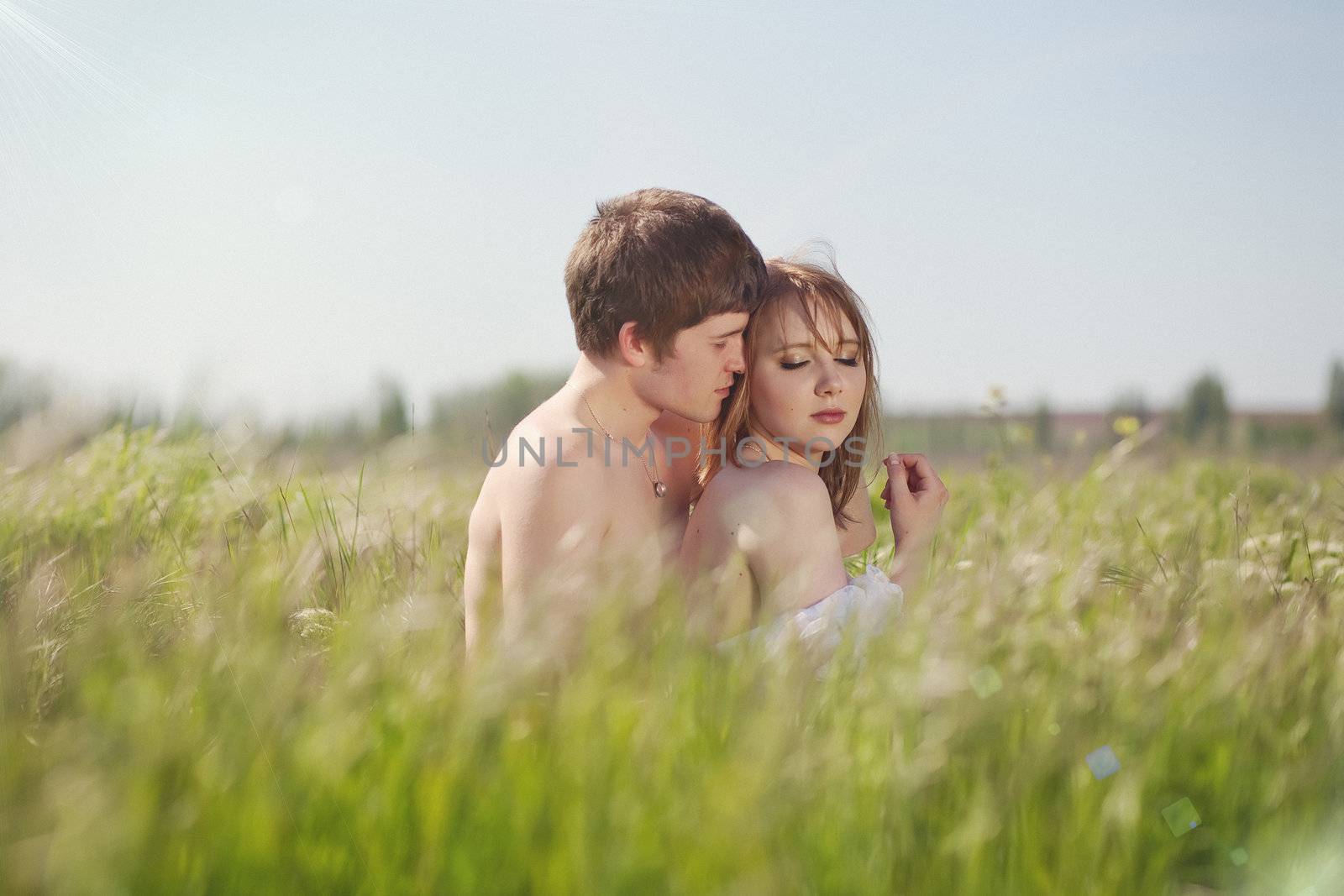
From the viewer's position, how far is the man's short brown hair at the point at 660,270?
268cm

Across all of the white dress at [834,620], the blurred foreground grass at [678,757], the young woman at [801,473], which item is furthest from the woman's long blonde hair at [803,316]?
the blurred foreground grass at [678,757]

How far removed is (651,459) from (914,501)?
81cm

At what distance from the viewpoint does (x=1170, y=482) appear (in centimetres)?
581

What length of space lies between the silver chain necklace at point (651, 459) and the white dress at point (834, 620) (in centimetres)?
54

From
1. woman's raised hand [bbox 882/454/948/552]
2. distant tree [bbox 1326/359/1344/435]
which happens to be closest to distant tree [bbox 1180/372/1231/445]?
distant tree [bbox 1326/359/1344/435]

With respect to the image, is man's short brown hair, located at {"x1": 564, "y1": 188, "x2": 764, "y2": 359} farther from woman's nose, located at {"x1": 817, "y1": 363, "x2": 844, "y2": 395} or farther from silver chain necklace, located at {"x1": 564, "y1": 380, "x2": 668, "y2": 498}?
woman's nose, located at {"x1": 817, "y1": 363, "x2": 844, "y2": 395}

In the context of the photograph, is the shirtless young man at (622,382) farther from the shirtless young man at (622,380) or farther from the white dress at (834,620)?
the white dress at (834,620)

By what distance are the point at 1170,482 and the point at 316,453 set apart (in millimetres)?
4520

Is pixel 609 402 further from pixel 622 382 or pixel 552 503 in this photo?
pixel 552 503

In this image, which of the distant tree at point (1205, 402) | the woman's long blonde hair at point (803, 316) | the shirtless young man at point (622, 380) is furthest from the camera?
the distant tree at point (1205, 402)

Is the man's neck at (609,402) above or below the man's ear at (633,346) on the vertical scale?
below

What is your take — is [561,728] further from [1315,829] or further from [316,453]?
[316,453]

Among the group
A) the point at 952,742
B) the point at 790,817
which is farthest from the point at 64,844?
the point at 952,742

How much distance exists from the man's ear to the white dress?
73 centimetres
